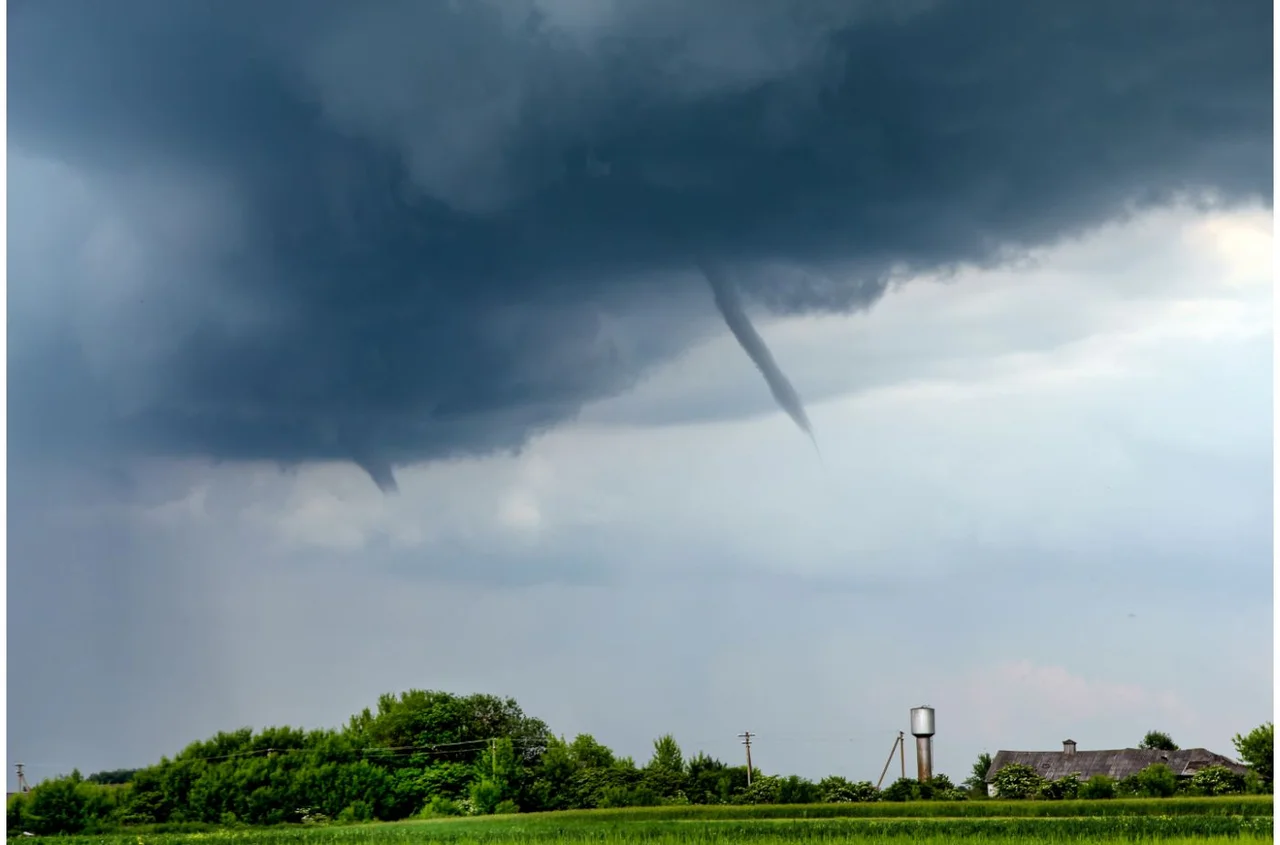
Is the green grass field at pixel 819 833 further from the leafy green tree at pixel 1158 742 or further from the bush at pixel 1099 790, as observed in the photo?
the leafy green tree at pixel 1158 742

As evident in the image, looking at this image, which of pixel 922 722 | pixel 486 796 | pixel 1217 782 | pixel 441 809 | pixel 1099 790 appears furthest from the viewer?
pixel 922 722

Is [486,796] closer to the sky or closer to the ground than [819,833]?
A: closer to the ground

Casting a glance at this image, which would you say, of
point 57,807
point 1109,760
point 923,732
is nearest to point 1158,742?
point 1109,760

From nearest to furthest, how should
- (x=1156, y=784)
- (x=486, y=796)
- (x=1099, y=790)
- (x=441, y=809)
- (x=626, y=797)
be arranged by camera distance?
(x=441, y=809) < (x=1156, y=784) < (x=1099, y=790) < (x=486, y=796) < (x=626, y=797)

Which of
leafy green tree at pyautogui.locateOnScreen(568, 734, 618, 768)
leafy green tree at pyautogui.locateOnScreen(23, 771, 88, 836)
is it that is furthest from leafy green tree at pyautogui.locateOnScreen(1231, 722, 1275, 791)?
leafy green tree at pyautogui.locateOnScreen(23, 771, 88, 836)

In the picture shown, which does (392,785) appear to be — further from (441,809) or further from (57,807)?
(57,807)

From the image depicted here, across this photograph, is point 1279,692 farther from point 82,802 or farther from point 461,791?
point 461,791

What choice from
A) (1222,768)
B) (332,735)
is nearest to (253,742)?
(332,735)
